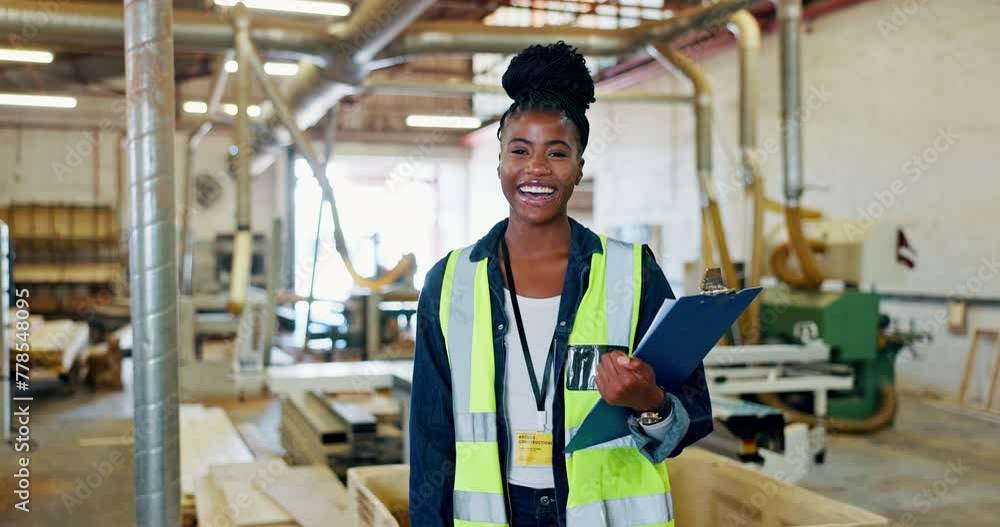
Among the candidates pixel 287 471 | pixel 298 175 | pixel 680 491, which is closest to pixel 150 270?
pixel 680 491

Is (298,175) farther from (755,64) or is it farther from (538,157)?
(538,157)

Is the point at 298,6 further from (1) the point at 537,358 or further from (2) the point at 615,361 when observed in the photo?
(2) the point at 615,361

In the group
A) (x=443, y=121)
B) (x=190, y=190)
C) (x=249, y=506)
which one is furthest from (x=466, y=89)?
(x=443, y=121)

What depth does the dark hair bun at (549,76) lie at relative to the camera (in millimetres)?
1431

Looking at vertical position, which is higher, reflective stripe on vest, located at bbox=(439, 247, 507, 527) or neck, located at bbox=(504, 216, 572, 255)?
neck, located at bbox=(504, 216, 572, 255)

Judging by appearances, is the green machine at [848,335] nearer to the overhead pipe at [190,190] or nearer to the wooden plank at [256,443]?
the wooden plank at [256,443]

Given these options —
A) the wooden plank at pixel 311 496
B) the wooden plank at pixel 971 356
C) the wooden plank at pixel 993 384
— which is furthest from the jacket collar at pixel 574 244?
the wooden plank at pixel 971 356

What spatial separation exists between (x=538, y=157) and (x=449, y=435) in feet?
1.60

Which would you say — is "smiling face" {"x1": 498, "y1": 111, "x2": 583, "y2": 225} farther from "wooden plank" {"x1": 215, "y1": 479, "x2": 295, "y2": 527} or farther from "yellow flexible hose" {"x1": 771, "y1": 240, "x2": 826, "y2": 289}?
"yellow flexible hose" {"x1": 771, "y1": 240, "x2": 826, "y2": 289}

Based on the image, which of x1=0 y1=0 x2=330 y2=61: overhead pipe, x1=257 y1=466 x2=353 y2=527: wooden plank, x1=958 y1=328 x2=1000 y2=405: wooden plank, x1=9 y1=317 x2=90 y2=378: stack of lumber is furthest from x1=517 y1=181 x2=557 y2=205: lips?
x1=958 y1=328 x2=1000 y2=405: wooden plank

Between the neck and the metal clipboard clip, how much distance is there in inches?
12.2

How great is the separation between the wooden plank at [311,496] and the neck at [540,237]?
5.98ft

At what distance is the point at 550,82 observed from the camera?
1430 millimetres

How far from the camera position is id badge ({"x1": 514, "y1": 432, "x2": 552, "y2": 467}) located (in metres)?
1.42
